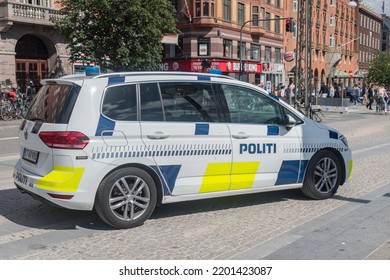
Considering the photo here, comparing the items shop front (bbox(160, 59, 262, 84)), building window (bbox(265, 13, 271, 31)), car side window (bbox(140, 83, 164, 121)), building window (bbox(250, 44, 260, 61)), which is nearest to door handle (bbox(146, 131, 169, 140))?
car side window (bbox(140, 83, 164, 121))

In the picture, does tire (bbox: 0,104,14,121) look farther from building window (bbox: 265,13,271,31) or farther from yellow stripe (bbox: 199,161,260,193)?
building window (bbox: 265,13,271,31)

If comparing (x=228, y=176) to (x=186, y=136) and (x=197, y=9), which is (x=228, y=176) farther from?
(x=197, y=9)

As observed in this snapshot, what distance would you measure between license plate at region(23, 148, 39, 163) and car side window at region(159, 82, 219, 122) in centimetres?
150

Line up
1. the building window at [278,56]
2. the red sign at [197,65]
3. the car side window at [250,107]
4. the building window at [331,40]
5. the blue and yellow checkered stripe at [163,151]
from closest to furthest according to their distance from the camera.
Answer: the blue and yellow checkered stripe at [163,151], the car side window at [250,107], the red sign at [197,65], the building window at [278,56], the building window at [331,40]

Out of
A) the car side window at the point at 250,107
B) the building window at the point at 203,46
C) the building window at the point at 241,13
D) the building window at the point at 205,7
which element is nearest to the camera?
the car side window at the point at 250,107

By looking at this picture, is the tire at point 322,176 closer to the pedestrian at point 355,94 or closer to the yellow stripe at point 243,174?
the yellow stripe at point 243,174

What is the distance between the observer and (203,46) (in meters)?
43.8

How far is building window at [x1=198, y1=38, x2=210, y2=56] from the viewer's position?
43656mm

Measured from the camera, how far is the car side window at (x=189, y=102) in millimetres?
5598

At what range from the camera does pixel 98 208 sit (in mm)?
5223

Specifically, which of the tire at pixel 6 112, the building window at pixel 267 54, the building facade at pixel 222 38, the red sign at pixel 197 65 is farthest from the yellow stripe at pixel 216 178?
the building window at pixel 267 54

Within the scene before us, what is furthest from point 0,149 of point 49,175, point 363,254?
point 363,254

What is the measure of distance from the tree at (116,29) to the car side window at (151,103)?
61.4ft

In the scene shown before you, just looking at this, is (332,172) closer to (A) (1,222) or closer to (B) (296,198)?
(B) (296,198)
